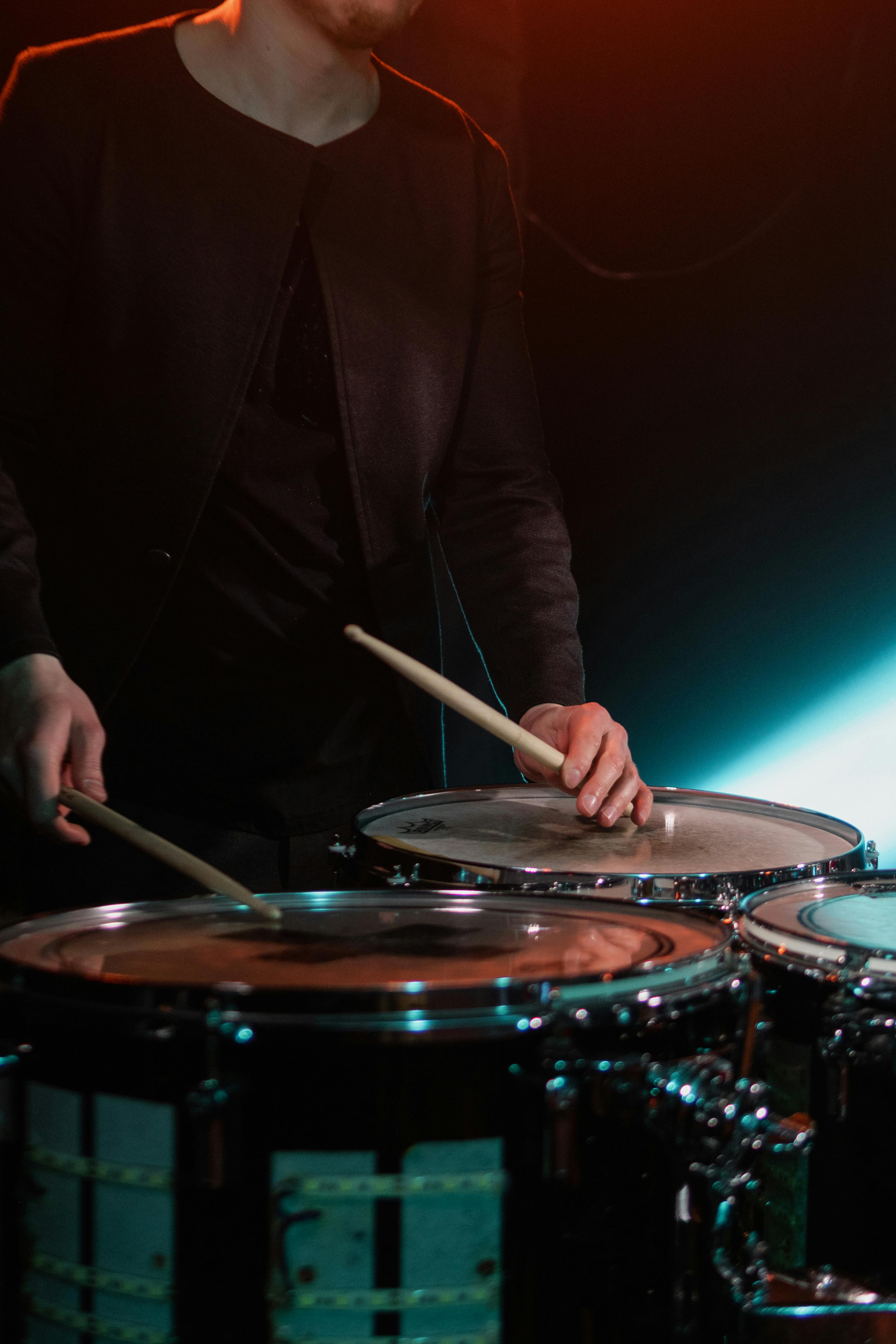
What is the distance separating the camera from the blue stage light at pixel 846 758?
7.04 feet

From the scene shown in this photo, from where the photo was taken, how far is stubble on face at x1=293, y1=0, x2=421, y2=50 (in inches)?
60.6

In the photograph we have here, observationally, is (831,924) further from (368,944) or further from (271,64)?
(271,64)

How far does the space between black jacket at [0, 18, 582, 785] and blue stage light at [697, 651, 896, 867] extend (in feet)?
2.40

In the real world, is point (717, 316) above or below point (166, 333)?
above

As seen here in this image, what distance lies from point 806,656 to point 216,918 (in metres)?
1.52

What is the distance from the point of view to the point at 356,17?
1.55m

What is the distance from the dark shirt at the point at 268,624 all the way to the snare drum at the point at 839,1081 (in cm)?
80

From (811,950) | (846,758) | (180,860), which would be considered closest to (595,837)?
(811,950)

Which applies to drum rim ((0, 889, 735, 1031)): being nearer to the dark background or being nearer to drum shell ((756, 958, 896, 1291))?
drum shell ((756, 958, 896, 1291))

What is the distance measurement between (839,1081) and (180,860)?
539 mm

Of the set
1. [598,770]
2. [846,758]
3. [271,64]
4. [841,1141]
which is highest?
[271,64]

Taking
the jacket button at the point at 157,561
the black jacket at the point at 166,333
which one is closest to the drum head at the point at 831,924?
the black jacket at the point at 166,333

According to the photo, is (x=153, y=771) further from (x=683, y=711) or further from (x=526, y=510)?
(x=683, y=711)

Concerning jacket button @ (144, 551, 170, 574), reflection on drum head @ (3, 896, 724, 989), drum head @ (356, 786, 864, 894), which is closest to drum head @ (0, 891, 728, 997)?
reflection on drum head @ (3, 896, 724, 989)
